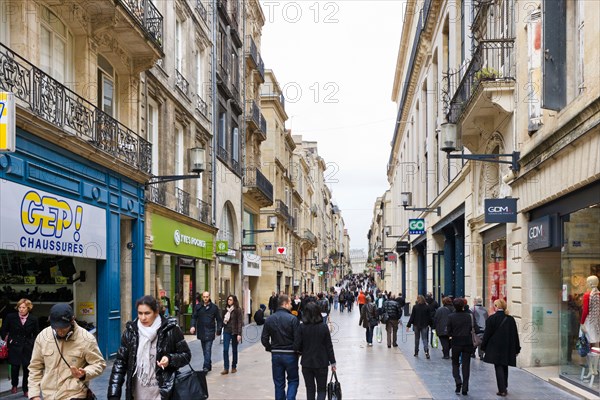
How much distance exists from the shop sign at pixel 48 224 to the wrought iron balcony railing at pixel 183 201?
679 cm

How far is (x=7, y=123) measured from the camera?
31.3 feet

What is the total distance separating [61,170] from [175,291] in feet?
31.7

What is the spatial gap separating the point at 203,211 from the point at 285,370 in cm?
1735

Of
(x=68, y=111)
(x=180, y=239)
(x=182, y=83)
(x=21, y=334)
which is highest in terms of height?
(x=182, y=83)

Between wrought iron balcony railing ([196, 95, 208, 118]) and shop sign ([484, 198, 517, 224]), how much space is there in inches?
503

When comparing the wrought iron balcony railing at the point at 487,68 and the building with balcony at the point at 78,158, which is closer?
the building with balcony at the point at 78,158

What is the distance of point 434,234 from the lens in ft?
106

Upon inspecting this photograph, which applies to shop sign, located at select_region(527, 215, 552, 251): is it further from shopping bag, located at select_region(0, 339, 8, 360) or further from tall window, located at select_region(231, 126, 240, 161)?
tall window, located at select_region(231, 126, 240, 161)

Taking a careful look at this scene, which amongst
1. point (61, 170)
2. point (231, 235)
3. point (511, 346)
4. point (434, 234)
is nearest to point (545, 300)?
point (511, 346)

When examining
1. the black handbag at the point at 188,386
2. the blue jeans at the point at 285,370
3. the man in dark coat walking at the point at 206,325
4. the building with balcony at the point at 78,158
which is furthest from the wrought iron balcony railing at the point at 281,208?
the black handbag at the point at 188,386

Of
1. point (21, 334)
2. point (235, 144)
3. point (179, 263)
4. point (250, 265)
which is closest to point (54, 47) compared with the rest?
Result: point (21, 334)

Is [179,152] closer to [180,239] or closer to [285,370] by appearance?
[180,239]

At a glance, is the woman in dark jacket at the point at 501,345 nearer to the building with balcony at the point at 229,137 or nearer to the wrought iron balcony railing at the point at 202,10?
the building with balcony at the point at 229,137

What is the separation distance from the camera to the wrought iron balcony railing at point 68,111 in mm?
11906
